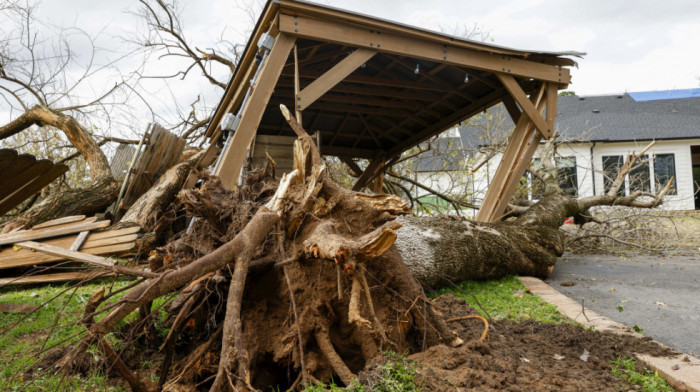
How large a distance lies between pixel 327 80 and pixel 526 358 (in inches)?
145

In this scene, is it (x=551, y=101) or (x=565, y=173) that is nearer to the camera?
(x=551, y=101)

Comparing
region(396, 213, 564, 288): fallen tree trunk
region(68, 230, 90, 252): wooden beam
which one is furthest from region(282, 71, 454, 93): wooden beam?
region(68, 230, 90, 252): wooden beam

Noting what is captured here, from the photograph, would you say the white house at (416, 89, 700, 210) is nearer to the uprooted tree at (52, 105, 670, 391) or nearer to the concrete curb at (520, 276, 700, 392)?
the concrete curb at (520, 276, 700, 392)

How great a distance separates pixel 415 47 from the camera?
5.65 m

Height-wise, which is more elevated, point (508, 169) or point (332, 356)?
point (508, 169)

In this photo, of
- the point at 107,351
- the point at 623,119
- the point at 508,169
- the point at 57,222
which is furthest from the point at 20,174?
the point at 623,119

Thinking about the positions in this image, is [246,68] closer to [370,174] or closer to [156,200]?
[156,200]

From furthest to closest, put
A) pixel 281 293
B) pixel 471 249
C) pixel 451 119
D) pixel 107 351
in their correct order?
pixel 451 119 < pixel 471 249 < pixel 281 293 < pixel 107 351

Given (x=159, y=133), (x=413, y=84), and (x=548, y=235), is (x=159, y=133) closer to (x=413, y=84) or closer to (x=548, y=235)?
(x=413, y=84)

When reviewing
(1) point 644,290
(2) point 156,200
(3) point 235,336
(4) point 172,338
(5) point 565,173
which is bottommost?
(1) point 644,290

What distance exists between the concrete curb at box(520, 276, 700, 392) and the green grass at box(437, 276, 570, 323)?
0.38 feet

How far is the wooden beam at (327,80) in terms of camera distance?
5.18m

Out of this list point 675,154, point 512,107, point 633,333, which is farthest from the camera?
point 675,154

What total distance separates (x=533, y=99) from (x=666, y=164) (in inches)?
660
